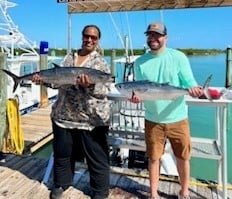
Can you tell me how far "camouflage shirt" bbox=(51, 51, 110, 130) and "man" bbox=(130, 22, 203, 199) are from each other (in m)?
0.38

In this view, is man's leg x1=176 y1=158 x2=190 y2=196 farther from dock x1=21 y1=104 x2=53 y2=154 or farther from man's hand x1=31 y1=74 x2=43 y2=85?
dock x1=21 y1=104 x2=53 y2=154

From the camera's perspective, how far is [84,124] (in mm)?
3139

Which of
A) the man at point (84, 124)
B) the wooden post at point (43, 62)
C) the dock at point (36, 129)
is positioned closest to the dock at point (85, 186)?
the man at point (84, 124)

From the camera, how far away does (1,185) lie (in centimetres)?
361

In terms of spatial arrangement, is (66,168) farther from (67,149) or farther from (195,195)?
(195,195)

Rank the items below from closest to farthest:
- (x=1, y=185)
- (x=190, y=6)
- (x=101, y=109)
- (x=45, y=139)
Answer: (x=101, y=109)
(x=1, y=185)
(x=190, y=6)
(x=45, y=139)

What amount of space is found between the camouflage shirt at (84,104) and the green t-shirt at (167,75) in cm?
39

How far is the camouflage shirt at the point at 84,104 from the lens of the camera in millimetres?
3041

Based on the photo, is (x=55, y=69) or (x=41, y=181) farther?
(x=41, y=181)

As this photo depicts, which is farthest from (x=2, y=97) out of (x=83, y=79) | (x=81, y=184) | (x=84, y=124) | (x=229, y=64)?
(x=229, y=64)

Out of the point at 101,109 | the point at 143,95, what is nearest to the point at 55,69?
the point at 101,109

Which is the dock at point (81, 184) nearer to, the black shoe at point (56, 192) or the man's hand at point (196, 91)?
the black shoe at point (56, 192)

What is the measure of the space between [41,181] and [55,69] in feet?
4.61

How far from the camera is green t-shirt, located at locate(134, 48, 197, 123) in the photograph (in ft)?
9.12
